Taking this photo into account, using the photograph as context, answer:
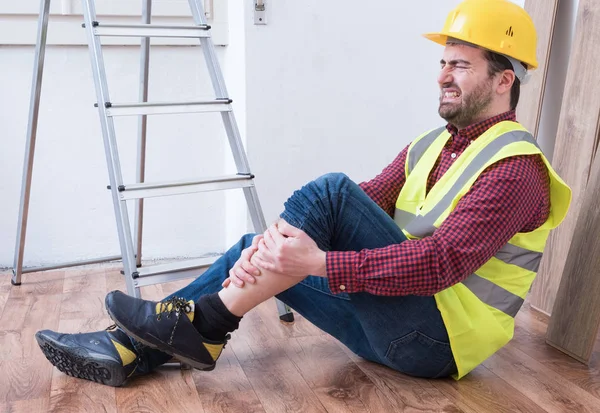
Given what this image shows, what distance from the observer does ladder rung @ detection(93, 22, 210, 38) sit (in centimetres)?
257

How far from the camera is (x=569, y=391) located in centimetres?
221

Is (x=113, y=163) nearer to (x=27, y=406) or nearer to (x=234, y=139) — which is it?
(x=234, y=139)

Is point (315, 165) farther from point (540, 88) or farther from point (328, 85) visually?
point (540, 88)

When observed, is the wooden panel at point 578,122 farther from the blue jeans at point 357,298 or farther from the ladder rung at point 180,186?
the ladder rung at point 180,186

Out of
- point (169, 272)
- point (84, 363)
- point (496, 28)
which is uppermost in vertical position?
point (496, 28)

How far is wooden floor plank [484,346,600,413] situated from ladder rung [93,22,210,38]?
151 cm

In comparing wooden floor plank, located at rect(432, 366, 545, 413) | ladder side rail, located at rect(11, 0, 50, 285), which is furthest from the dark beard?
ladder side rail, located at rect(11, 0, 50, 285)

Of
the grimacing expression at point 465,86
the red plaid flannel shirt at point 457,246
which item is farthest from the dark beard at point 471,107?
the red plaid flannel shirt at point 457,246

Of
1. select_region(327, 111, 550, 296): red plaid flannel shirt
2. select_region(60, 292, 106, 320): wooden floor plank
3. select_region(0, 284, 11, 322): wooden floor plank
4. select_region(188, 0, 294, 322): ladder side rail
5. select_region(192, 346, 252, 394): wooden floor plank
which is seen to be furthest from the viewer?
select_region(0, 284, 11, 322): wooden floor plank

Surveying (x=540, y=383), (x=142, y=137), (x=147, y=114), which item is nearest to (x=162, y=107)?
(x=147, y=114)

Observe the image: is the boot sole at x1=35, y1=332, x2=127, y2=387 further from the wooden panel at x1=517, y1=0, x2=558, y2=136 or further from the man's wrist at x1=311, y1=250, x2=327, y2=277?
the wooden panel at x1=517, y1=0, x2=558, y2=136

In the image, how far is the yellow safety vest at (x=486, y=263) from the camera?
6.59 feet

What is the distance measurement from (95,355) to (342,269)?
0.77 meters

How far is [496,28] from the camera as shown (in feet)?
6.84
